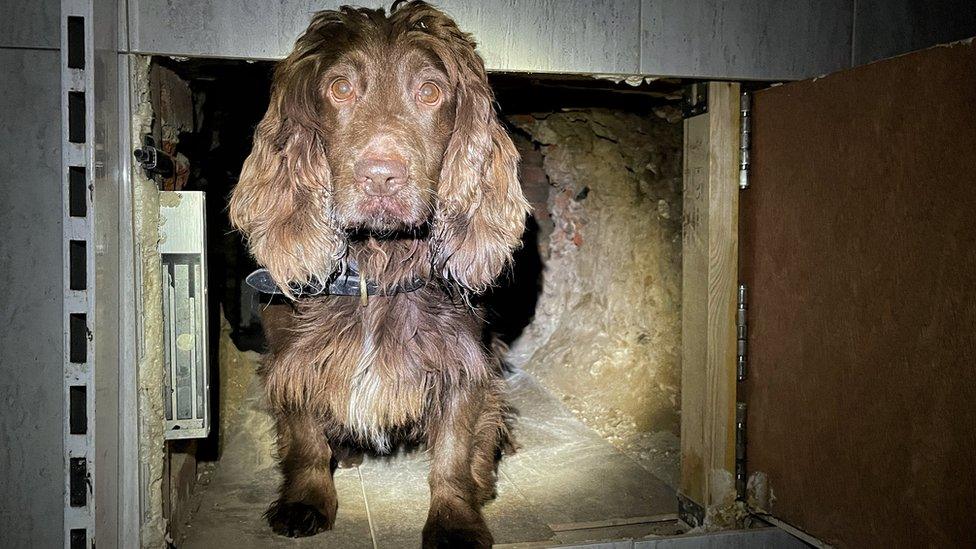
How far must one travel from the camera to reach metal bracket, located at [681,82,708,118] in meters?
2.63

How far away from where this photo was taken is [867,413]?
7.02ft

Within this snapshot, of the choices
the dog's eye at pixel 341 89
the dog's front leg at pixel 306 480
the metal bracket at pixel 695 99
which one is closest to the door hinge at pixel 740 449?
the metal bracket at pixel 695 99

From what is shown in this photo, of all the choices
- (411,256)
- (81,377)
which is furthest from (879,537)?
(81,377)

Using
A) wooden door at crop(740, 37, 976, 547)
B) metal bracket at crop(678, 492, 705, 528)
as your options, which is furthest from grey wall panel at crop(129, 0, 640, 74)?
metal bracket at crop(678, 492, 705, 528)

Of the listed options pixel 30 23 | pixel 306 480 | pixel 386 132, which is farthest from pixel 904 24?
pixel 30 23

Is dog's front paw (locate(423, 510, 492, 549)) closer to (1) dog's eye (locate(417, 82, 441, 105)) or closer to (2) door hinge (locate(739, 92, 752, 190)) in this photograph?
(1) dog's eye (locate(417, 82, 441, 105))

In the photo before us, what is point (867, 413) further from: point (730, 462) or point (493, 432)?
point (493, 432)

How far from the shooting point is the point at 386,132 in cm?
214

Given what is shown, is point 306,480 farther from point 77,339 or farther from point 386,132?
point 386,132

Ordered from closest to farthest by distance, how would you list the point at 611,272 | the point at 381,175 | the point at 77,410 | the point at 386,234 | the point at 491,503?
the point at 77,410, the point at 381,175, the point at 386,234, the point at 491,503, the point at 611,272

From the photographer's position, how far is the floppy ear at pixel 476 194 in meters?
2.39

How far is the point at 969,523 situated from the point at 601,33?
1.75 metres

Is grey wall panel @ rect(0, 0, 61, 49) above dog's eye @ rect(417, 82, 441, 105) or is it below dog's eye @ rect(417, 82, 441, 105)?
above

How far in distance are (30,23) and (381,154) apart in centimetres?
131
